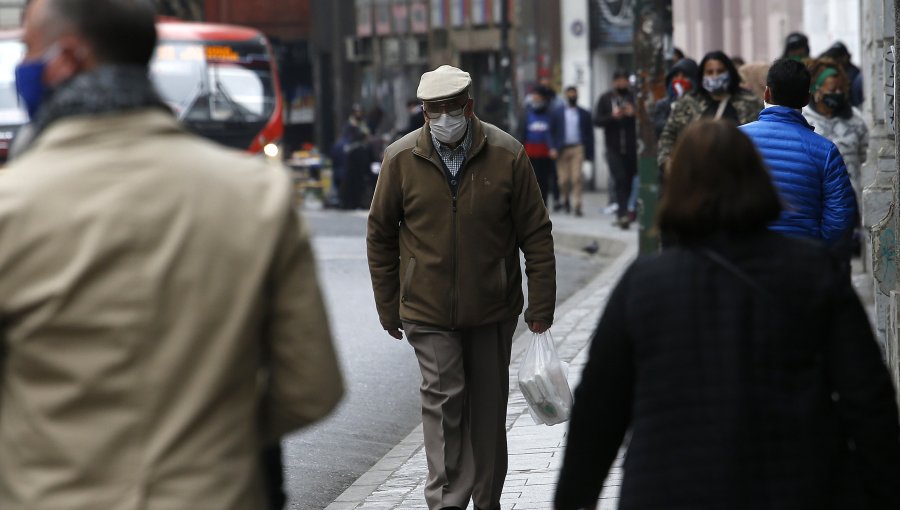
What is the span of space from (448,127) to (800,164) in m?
1.33

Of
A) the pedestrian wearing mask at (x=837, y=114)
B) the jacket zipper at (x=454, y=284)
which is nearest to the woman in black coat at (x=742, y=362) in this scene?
the jacket zipper at (x=454, y=284)

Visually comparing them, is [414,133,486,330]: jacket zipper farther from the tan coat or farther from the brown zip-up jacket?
the tan coat

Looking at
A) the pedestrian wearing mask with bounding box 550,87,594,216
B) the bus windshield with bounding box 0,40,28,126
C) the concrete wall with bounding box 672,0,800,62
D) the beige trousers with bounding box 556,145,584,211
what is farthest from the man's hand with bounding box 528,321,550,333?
the bus windshield with bounding box 0,40,28,126

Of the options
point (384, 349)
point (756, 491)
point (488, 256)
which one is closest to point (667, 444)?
point (756, 491)

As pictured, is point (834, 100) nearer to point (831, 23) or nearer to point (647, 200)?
point (647, 200)

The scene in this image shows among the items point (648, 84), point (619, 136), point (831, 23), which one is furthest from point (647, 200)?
point (831, 23)

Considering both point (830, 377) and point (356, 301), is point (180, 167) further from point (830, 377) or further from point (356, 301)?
point (356, 301)

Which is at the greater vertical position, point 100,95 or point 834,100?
point 100,95

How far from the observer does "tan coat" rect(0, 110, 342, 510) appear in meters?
2.90

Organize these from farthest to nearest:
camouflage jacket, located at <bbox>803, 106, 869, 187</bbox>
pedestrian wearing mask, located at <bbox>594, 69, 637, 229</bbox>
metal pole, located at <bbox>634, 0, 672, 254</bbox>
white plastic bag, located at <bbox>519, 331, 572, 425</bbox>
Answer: pedestrian wearing mask, located at <bbox>594, 69, 637, 229</bbox> → metal pole, located at <bbox>634, 0, 672, 254</bbox> → camouflage jacket, located at <bbox>803, 106, 869, 187</bbox> → white plastic bag, located at <bbox>519, 331, 572, 425</bbox>

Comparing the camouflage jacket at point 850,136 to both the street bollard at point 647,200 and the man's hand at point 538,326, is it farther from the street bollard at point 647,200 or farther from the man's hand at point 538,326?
the man's hand at point 538,326

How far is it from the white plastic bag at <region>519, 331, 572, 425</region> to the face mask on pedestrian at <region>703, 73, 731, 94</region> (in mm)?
4123

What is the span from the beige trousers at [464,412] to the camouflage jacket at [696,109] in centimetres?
412

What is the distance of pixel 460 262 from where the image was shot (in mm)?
6793
